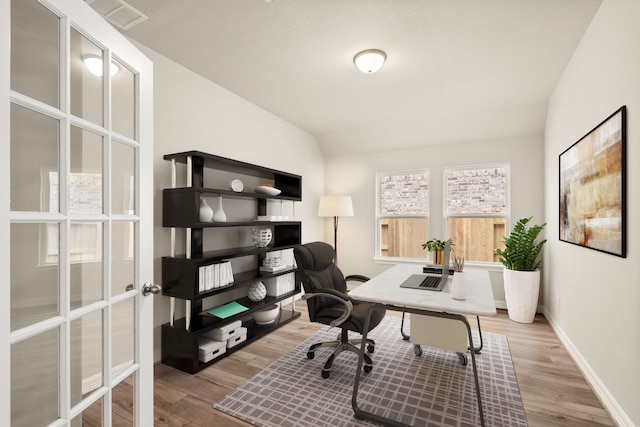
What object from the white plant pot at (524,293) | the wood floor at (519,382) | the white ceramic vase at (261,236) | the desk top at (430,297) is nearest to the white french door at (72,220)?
the wood floor at (519,382)

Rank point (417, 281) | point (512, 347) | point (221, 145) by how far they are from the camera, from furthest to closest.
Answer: point (221, 145), point (512, 347), point (417, 281)

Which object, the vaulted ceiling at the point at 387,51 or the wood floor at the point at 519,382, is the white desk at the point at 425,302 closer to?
the wood floor at the point at 519,382

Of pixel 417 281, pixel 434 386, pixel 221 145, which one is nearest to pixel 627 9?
pixel 417 281

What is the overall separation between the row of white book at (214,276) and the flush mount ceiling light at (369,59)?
7.00ft

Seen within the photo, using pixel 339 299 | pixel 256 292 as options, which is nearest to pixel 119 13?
pixel 339 299

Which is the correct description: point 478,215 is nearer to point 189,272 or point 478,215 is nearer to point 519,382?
point 519,382

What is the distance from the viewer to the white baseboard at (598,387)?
1746mm

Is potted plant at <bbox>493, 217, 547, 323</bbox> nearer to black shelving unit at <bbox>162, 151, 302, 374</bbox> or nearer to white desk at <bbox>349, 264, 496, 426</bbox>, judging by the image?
white desk at <bbox>349, 264, 496, 426</bbox>

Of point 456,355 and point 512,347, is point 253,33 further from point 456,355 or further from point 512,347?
point 512,347

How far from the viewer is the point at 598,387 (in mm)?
2084

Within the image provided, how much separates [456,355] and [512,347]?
64cm

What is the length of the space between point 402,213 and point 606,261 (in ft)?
9.49

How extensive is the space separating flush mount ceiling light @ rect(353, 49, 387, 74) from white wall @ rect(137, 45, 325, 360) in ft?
4.98

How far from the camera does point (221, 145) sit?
10.6ft
